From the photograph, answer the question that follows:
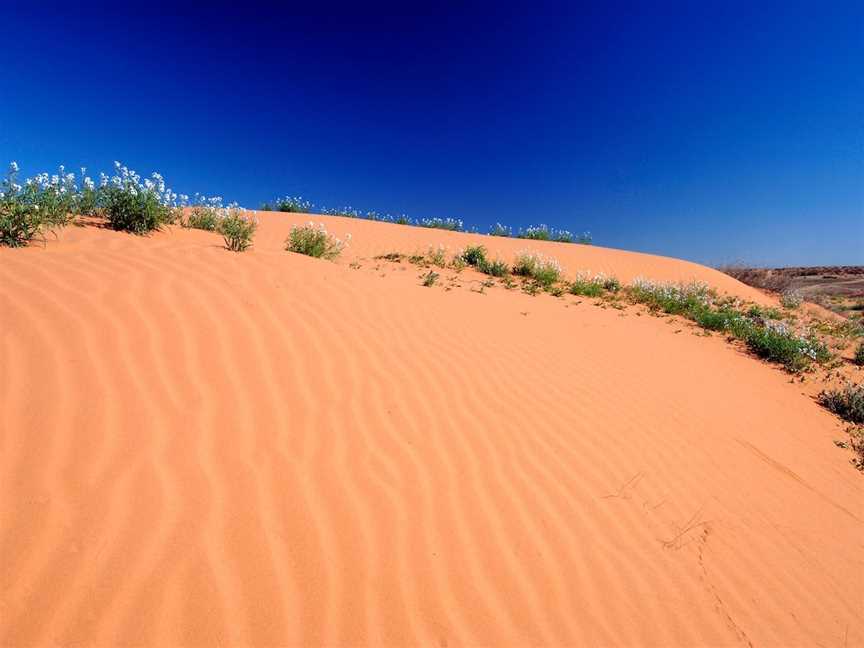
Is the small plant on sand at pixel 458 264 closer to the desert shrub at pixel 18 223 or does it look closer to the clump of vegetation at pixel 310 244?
the clump of vegetation at pixel 310 244

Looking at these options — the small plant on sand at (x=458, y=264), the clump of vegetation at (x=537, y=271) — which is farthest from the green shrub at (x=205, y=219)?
the clump of vegetation at (x=537, y=271)

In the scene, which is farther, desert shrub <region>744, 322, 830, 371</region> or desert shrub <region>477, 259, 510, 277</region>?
desert shrub <region>477, 259, 510, 277</region>

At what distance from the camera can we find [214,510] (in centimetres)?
210

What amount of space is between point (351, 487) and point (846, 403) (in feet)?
21.3

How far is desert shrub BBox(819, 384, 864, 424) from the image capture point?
207 inches

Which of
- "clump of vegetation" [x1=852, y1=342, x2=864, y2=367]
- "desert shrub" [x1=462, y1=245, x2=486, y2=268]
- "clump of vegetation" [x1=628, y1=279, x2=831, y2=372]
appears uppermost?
"desert shrub" [x1=462, y1=245, x2=486, y2=268]

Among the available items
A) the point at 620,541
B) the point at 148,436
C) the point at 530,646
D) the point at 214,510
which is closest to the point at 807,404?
the point at 620,541

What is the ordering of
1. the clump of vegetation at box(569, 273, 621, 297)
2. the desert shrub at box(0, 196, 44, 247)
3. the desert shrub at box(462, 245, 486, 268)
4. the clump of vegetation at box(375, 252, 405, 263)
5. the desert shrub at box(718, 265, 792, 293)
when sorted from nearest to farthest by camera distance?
the desert shrub at box(0, 196, 44, 247) < the clump of vegetation at box(569, 273, 621, 297) < the clump of vegetation at box(375, 252, 405, 263) < the desert shrub at box(462, 245, 486, 268) < the desert shrub at box(718, 265, 792, 293)

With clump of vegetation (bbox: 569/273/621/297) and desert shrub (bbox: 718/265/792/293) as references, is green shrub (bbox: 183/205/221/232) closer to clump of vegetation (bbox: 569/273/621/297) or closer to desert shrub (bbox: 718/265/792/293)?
clump of vegetation (bbox: 569/273/621/297)

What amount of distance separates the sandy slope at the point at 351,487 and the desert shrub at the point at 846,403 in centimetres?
107

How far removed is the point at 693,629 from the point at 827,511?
218 centimetres

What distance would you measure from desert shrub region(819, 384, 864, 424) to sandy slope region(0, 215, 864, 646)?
3.52ft

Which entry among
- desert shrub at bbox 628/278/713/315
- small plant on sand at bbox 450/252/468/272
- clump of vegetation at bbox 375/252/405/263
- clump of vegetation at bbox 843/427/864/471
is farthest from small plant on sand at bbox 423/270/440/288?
clump of vegetation at bbox 843/427/864/471

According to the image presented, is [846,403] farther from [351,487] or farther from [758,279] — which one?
[758,279]
